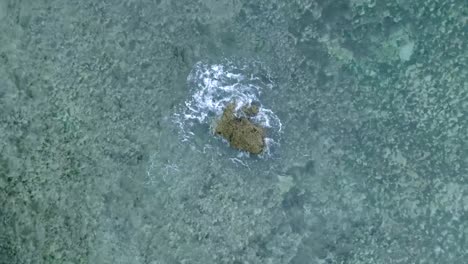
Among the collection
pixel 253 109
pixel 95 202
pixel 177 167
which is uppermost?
pixel 253 109

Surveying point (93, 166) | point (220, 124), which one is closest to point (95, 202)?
point (93, 166)

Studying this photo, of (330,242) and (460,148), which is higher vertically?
(460,148)

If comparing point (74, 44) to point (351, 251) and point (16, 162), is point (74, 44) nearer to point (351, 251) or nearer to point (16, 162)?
point (16, 162)

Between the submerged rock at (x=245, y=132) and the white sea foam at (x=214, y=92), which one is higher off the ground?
the white sea foam at (x=214, y=92)

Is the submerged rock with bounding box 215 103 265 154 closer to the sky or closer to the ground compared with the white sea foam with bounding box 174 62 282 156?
closer to the ground
